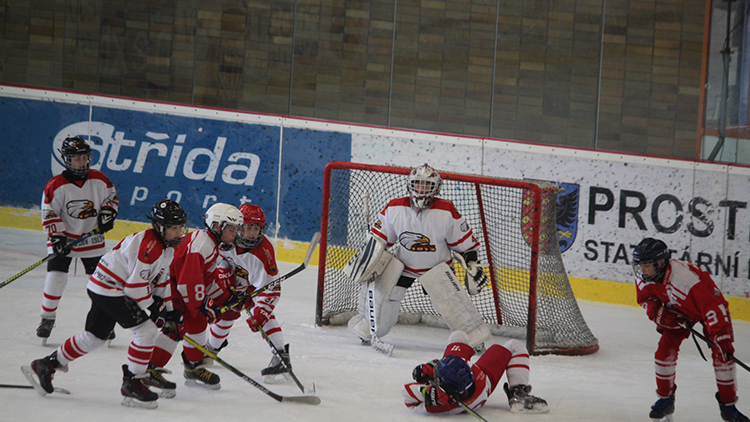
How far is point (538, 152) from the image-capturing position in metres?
6.37

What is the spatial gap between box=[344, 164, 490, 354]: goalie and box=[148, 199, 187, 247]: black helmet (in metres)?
1.54

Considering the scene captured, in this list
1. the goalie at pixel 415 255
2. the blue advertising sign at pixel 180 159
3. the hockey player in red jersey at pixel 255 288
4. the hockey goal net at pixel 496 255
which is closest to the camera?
the hockey player in red jersey at pixel 255 288

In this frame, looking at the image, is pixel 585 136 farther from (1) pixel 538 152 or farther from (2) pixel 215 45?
(2) pixel 215 45

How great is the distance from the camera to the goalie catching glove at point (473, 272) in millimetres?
4289

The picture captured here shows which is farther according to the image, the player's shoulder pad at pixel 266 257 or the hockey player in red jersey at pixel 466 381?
the player's shoulder pad at pixel 266 257

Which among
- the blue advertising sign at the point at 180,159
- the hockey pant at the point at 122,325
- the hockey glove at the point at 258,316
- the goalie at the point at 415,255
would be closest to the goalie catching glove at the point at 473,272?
the goalie at the point at 415,255

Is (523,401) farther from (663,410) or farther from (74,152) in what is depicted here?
(74,152)

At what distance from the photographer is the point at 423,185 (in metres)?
4.32

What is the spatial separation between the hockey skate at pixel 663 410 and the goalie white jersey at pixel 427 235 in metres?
1.50

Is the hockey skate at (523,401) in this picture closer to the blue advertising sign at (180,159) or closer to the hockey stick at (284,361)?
the hockey stick at (284,361)

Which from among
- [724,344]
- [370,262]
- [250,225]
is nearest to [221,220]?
[250,225]

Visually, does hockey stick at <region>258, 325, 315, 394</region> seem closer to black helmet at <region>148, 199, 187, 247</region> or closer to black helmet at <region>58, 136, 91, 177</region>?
black helmet at <region>148, 199, 187, 247</region>

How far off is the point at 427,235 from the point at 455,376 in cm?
158

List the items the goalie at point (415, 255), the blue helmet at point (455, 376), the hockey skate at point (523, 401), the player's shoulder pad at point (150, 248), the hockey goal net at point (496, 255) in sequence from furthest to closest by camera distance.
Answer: the hockey goal net at point (496, 255) → the goalie at point (415, 255) → the hockey skate at point (523, 401) → the player's shoulder pad at point (150, 248) → the blue helmet at point (455, 376)
